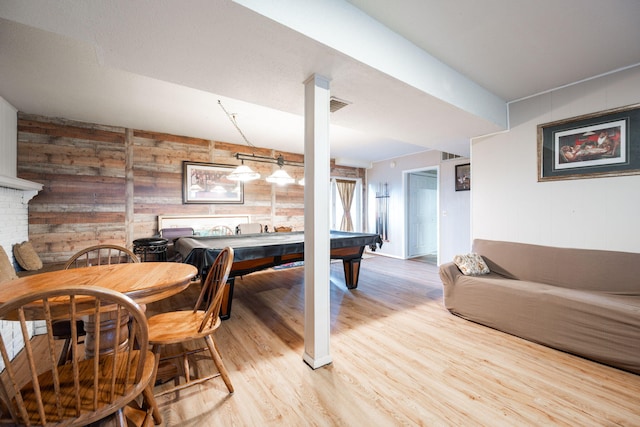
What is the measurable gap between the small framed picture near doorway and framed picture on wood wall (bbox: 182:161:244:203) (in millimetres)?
4424

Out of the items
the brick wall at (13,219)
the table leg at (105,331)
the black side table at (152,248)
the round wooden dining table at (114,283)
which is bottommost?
the table leg at (105,331)

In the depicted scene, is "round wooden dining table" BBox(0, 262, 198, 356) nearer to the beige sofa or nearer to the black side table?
the black side table

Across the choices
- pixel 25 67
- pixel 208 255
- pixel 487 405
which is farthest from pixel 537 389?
pixel 25 67

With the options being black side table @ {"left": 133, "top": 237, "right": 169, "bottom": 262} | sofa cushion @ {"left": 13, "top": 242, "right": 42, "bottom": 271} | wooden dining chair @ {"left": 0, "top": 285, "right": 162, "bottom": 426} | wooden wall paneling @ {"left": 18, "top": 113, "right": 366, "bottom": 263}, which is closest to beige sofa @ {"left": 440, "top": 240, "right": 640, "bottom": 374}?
wooden dining chair @ {"left": 0, "top": 285, "right": 162, "bottom": 426}

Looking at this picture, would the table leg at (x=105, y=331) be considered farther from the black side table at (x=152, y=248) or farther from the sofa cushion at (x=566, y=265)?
the sofa cushion at (x=566, y=265)

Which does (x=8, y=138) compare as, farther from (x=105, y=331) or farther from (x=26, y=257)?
(x=105, y=331)

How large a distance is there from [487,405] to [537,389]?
1.43 feet

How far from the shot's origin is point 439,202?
5.56 metres

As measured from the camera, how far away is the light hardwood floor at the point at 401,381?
146cm

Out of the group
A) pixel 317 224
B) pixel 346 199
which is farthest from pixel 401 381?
pixel 346 199

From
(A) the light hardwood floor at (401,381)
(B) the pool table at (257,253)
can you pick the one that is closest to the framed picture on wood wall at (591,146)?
(A) the light hardwood floor at (401,381)

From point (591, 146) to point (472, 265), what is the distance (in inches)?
65.0

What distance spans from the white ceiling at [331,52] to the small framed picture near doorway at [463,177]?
2094mm

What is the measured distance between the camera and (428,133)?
3.39 m
